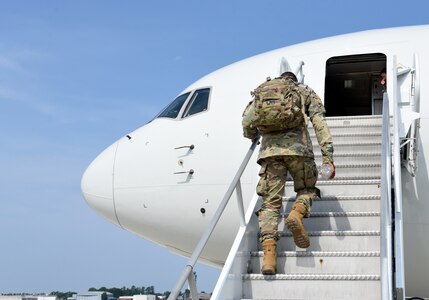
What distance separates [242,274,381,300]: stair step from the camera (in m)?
5.21

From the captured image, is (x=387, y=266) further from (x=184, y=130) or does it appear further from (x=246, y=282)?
(x=184, y=130)

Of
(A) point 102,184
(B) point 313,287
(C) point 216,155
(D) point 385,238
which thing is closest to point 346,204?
(B) point 313,287

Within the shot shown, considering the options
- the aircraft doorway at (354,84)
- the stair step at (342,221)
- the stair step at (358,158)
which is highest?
the aircraft doorway at (354,84)

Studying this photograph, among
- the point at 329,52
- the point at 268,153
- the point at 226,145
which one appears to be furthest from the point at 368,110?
the point at 268,153

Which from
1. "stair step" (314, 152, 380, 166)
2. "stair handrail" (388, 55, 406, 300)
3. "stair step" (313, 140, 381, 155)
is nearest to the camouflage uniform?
"stair handrail" (388, 55, 406, 300)

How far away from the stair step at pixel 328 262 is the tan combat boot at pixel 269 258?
0.22 metres

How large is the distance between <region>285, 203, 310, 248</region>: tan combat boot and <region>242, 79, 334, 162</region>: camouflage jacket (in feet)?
1.62

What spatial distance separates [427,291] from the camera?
8.27 meters

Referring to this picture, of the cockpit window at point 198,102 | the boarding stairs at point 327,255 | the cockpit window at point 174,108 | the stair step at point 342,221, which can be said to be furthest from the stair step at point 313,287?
the cockpit window at point 174,108

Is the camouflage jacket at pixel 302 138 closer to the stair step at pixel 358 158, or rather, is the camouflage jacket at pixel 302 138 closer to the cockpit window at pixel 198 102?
the stair step at pixel 358 158

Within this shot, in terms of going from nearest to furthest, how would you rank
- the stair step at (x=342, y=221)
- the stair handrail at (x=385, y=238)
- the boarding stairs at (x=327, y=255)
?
1. the stair handrail at (x=385, y=238)
2. the boarding stairs at (x=327, y=255)
3. the stair step at (x=342, y=221)

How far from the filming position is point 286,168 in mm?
5820

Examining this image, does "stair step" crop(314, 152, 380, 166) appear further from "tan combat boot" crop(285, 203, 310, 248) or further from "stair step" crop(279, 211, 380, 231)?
"tan combat boot" crop(285, 203, 310, 248)

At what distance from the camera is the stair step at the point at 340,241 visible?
571cm
